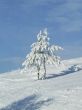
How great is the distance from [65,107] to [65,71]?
141 ft

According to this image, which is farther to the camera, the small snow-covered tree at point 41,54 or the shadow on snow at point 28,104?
the small snow-covered tree at point 41,54

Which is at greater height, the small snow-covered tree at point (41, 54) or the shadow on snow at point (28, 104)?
the small snow-covered tree at point (41, 54)

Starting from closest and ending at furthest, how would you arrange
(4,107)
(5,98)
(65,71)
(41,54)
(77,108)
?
(77,108) < (4,107) < (5,98) < (41,54) < (65,71)

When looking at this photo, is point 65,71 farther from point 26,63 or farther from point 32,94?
point 32,94

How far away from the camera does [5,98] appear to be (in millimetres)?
51594

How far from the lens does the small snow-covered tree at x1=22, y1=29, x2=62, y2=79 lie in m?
75.0

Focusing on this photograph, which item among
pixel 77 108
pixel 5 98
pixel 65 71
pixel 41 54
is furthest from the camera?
pixel 65 71

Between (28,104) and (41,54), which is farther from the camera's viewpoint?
(41,54)

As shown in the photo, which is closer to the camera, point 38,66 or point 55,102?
point 55,102

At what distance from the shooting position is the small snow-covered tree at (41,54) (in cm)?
7500

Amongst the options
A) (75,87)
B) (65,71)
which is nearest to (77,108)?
(75,87)

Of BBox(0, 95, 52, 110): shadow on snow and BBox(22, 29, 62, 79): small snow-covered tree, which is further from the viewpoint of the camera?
BBox(22, 29, 62, 79): small snow-covered tree

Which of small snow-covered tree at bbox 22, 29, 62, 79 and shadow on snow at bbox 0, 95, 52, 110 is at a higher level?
small snow-covered tree at bbox 22, 29, 62, 79

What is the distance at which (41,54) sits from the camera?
Answer: 75.2 meters
